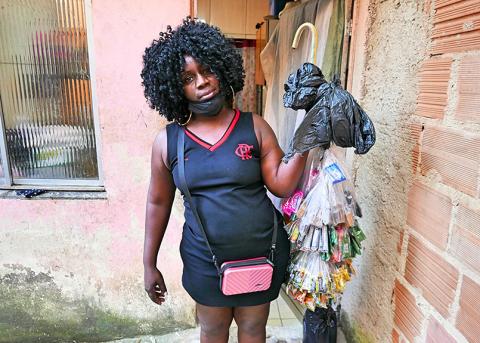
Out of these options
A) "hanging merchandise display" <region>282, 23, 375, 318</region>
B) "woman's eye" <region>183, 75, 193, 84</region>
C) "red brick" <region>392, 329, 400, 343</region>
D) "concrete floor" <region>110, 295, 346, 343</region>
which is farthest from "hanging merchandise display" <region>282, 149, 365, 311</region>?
"concrete floor" <region>110, 295, 346, 343</region>

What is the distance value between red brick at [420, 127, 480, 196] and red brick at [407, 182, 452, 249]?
75 millimetres

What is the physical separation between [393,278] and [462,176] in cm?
70

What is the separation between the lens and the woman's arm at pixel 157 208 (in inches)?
61.7

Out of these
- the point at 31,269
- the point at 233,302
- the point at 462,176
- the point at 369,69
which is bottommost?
the point at 31,269

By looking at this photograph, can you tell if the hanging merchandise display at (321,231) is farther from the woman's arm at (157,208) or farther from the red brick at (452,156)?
the woman's arm at (157,208)

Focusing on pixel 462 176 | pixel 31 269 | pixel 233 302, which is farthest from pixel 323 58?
pixel 31 269

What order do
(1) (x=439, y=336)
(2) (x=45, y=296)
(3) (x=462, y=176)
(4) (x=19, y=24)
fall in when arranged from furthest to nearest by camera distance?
(2) (x=45, y=296), (4) (x=19, y=24), (1) (x=439, y=336), (3) (x=462, y=176)

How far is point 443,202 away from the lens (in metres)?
1.28

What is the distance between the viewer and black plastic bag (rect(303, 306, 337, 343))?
180 centimetres

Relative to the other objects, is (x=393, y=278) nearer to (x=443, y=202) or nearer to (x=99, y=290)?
(x=443, y=202)

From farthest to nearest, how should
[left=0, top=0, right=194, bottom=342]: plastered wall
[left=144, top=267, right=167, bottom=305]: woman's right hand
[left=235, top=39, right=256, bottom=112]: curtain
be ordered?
[left=235, top=39, right=256, bottom=112]: curtain < [left=0, top=0, right=194, bottom=342]: plastered wall < [left=144, top=267, right=167, bottom=305]: woman's right hand

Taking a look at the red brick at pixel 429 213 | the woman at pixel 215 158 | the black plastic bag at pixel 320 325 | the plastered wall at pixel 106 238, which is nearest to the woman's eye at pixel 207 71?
the woman at pixel 215 158

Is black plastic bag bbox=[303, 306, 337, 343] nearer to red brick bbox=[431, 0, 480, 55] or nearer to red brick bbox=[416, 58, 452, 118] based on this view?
red brick bbox=[416, 58, 452, 118]

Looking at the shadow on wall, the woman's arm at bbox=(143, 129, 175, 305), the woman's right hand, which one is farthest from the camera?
the shadow on wall
